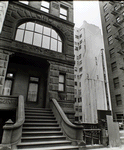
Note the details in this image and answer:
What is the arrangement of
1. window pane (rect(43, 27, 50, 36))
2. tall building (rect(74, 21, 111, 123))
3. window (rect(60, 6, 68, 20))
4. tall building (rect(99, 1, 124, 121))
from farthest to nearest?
tall building (rect(74, 21, 111, 123))
tall building (rect(99, 1, 124, 121))
window (rect(60, 6, 68, 20))
window pane (rect(43, 27, 50, 36))

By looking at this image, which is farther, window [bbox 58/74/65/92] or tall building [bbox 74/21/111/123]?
tall building [bbox 74/21/111/123]

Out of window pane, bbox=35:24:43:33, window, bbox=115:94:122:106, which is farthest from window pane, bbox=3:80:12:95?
window, bbox=115:94:122:106

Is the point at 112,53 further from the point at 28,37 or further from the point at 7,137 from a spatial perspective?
the point at 7,137

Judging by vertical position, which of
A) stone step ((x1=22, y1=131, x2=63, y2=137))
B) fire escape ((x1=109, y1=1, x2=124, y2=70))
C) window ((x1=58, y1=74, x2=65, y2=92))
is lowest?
stone step ((x1=22, y1=131, x2=63, y2=137))

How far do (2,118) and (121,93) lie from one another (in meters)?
20.6

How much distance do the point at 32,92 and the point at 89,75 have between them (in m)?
25.5

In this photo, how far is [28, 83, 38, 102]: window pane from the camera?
11.5 metres

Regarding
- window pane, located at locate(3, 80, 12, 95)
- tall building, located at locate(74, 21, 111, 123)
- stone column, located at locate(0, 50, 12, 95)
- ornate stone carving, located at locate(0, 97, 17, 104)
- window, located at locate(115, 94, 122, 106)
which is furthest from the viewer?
tall building, located at locate(74, 21, 111, 123)

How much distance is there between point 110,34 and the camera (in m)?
26.4

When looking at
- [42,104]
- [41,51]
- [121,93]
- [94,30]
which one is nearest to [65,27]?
[41,51]

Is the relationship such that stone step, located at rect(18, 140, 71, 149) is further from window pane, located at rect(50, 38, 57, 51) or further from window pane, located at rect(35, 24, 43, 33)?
window pane, located at rect(35, 24, 43, 33)

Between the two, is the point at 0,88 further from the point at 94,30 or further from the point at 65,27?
the point at 94,30

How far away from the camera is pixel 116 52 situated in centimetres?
2395

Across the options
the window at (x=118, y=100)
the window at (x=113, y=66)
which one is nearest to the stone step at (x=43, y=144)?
the window at (x=118, y=100)
